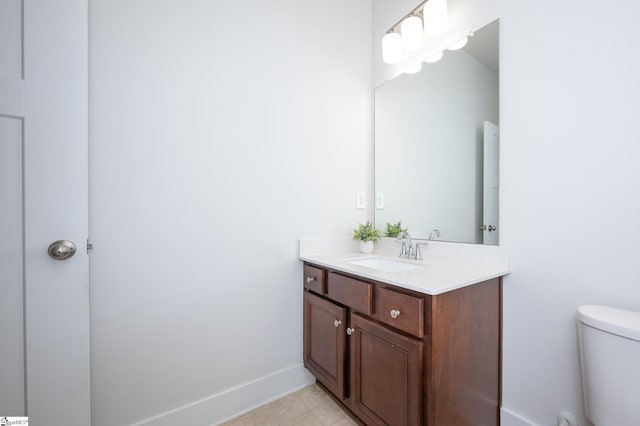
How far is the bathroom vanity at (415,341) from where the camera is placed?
927 mm

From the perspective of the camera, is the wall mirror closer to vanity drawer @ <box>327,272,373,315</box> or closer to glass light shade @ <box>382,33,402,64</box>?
glass light shade @ <box>382,33,402,64</box>

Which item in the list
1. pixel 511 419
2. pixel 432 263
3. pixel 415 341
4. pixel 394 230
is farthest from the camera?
pixel 394 230

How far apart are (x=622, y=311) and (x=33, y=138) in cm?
203

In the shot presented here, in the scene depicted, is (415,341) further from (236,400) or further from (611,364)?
(236,400)

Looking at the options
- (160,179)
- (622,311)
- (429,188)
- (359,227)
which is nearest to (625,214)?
(622,311)

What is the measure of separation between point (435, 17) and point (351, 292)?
148 centimetres

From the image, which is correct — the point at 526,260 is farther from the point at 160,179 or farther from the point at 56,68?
the point at 56,68

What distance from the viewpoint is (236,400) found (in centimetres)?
138

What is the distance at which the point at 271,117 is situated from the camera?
1.51 metres

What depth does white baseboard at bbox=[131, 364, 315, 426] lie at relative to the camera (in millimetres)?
1243

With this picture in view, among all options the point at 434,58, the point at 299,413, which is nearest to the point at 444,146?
the point at 434,58

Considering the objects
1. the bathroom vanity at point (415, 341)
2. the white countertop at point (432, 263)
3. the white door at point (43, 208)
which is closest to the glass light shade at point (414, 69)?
the white countertop at point (432, 263)

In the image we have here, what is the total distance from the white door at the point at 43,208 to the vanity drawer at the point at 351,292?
0.98 m

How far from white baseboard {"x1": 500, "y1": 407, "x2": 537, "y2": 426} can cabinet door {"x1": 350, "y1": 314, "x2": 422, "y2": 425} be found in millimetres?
564
